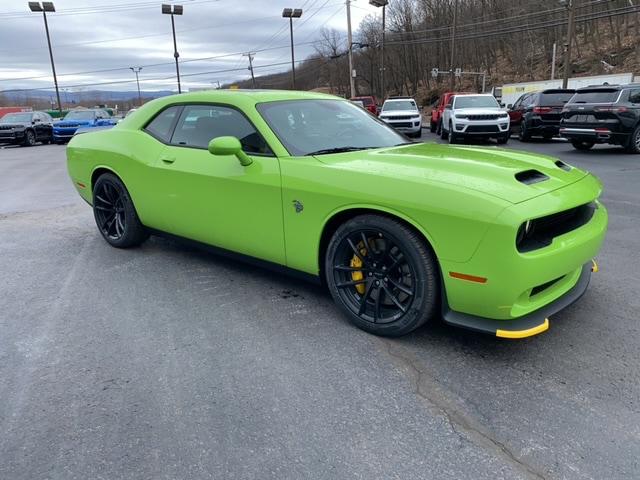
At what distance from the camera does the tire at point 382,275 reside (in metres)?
2.84

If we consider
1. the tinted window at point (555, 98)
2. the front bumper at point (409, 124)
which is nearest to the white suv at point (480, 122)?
the tinted window at point (555, 98)

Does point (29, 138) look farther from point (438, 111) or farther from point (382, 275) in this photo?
point (382, 275)

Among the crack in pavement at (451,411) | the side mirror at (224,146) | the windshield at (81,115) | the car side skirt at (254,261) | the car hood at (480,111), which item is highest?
the windshield at (81,115)

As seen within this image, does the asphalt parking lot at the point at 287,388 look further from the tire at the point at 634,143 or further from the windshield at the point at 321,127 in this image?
the tire at the point at 634,143

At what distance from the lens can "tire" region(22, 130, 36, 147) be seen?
78.3ft

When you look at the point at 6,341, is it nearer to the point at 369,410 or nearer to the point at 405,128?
the point at 369,410

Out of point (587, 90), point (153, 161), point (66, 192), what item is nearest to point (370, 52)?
point (587, 90)

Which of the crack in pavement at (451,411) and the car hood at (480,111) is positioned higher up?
the car hood at (480,111)

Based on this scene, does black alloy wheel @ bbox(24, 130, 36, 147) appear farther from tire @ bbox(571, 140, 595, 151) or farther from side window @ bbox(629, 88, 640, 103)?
side window @ bbox(629, 88, 640, 103)

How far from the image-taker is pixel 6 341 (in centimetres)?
324

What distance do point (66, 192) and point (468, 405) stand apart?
877 cm

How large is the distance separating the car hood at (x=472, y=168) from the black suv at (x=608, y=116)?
388 inches

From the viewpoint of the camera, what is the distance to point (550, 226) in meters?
2.99

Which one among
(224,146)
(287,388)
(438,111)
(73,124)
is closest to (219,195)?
(224,146)
